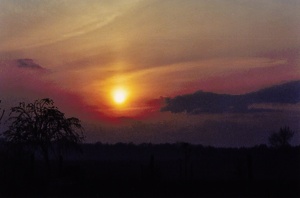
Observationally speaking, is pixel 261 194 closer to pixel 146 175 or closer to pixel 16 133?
pixel 146 175

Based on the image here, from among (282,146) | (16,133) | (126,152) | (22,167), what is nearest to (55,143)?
(16,133)

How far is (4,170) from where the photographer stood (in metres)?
29.5

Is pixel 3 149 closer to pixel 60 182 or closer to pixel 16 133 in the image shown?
pixel 16 133

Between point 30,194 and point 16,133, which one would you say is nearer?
point 30,194

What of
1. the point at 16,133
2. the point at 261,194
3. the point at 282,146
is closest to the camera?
the point at 261,194

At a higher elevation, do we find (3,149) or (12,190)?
(3,149)

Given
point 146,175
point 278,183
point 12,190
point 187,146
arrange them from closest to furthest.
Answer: point 12,190
point 278,183
point 146,175
point 187,146

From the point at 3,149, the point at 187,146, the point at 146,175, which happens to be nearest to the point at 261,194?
the point at 146,175

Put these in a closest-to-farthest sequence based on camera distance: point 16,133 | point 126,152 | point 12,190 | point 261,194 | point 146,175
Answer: point 261,194 < point 12,190 < point 146,175 < point 16,133 < point 126,152

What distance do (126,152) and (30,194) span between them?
106m

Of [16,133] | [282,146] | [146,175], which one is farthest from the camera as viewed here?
[282,146]

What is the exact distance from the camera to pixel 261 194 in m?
25.8

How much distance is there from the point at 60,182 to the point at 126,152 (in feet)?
335

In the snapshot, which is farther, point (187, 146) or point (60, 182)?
point (187, 146)
